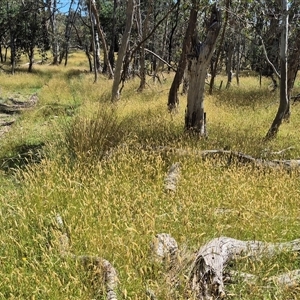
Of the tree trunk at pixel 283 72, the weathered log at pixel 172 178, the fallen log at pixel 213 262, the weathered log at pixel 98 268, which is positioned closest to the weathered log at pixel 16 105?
the tree trunk at pixel 283 72

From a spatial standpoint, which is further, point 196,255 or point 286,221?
point 286,221

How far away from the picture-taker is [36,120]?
11.3 meters

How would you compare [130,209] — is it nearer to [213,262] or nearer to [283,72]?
[213,262]

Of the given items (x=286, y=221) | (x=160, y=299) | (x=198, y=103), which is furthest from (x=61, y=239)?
(x=198, y=103)

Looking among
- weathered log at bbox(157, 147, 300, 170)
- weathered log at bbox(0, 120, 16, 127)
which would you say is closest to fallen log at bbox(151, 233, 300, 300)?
weathered log at bbox(157, 147, 300, 170)

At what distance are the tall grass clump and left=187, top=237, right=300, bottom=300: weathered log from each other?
263cm

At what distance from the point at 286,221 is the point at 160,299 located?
187 cm

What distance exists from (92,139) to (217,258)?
3.62 metres

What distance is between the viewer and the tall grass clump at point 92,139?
5.70 m

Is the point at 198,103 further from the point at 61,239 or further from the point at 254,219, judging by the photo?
the point at 61,239

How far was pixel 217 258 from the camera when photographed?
2.95 metres

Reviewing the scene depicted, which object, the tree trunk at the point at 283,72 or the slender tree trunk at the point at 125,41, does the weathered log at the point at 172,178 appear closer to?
the tree trunk at the point at 283,72

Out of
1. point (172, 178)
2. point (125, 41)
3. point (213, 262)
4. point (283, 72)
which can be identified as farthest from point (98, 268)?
point (125, 41)

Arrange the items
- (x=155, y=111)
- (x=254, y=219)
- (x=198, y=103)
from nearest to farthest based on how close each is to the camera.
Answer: (x=254, y=219) → (x=198, y=103) → (x=155, y=111)
